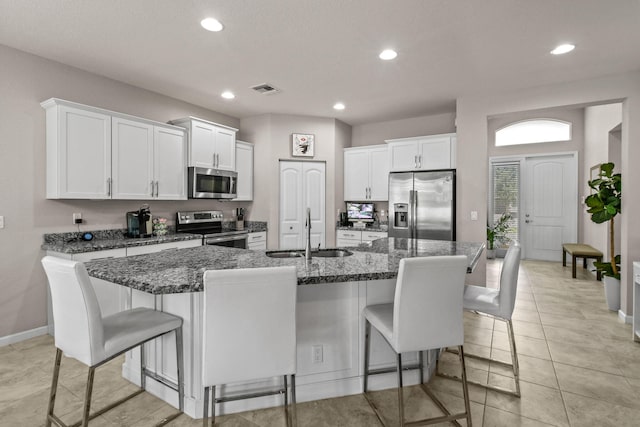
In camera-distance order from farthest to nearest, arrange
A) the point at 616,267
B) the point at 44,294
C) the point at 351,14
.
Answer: the point at 616,267 < the point at 44,294 < the point at 351,14

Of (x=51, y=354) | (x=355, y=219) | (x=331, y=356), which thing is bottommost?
(x=51, y=354)

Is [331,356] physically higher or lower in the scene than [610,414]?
higher

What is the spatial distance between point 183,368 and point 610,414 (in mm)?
2574

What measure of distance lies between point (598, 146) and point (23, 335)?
823cm

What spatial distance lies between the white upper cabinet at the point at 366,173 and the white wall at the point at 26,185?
3.78 metres

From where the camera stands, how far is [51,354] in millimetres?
2789

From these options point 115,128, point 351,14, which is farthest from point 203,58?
point 351,14

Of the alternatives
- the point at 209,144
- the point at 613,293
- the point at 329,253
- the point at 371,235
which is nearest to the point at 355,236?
the point at 371,235

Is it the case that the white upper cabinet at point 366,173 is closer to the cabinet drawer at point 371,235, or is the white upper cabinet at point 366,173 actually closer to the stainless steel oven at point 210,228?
the cabinet drawer at point 371,235

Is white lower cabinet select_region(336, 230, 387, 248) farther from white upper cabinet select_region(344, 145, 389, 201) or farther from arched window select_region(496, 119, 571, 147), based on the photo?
arched window select_region(496, 119, 571, 147)

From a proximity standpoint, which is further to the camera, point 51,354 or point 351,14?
point 51,354

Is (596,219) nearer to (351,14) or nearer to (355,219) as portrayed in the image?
(355,219)

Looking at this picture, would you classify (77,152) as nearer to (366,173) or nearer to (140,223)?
(140,223)

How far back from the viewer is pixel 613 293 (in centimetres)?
383
